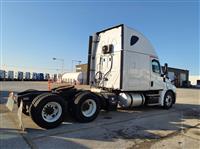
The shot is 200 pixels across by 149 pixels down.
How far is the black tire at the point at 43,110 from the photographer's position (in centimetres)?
582

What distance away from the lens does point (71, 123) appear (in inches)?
262

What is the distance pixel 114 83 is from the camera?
8.74 metres

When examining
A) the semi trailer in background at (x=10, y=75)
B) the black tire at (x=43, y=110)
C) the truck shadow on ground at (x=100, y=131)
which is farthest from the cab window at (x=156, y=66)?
the semi trailer in background at (x=10, y=75)

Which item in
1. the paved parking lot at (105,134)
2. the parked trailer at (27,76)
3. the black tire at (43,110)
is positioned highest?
the parked trailer at (27,76)

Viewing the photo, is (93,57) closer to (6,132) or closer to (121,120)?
(121,120)

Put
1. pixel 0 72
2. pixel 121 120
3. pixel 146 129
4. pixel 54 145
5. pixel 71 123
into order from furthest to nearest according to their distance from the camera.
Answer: pixel 0 72, pixel 121 120, pixel 71 123, pixel 146 129, pixel 54 145

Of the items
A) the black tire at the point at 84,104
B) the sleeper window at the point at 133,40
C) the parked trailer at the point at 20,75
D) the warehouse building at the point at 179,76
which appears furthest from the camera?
the parked trailer at the point at 20,75

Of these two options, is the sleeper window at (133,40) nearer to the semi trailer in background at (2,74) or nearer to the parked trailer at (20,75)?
the semi trailer in background at (2,74)

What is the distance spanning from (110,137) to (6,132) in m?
2.86

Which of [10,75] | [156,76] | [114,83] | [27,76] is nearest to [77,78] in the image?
[27,76]

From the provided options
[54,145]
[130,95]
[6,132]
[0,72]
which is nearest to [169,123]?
[130,95]

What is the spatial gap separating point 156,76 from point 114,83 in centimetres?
253

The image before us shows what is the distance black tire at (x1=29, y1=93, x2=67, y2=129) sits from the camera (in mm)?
5816

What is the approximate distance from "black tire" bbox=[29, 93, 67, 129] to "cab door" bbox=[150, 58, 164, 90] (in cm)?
519
